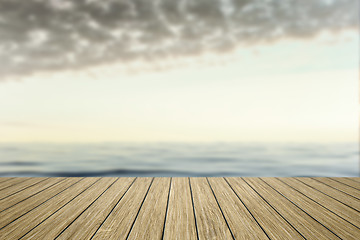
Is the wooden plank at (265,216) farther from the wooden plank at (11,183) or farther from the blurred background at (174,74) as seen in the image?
the blurred background at (174,74)

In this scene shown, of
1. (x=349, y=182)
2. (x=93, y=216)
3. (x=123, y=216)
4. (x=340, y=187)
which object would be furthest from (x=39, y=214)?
(x=349, y=182)

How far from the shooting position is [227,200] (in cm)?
174

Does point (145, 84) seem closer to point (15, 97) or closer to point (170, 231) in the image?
point (15, 97)

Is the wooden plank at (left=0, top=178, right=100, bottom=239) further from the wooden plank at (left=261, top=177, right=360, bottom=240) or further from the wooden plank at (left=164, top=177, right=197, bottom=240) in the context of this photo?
the wooden plank at (left=261, top=177, right=360, bottom=240)

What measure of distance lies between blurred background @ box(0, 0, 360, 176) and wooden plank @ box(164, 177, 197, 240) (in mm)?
2916

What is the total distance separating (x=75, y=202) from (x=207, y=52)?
35.2 ft

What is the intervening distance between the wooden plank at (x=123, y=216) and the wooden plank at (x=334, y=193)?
4.90 feet

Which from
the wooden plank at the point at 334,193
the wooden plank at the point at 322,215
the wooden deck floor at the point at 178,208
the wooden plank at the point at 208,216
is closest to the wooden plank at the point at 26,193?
the wooden deck floor at the point at 178,208

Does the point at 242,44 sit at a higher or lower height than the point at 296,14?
lower

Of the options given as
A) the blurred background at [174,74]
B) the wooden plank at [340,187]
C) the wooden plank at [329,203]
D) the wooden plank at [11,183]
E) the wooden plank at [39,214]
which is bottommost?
the wooden plank at [39,214]

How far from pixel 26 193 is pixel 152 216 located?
1.17 meters

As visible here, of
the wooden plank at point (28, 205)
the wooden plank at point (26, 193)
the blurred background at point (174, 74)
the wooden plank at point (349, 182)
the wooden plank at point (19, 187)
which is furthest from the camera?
the blurred background at point (174, 74)

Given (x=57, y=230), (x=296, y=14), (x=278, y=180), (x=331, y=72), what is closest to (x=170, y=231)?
(x=57, y=230)

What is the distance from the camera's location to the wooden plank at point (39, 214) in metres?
1.22
